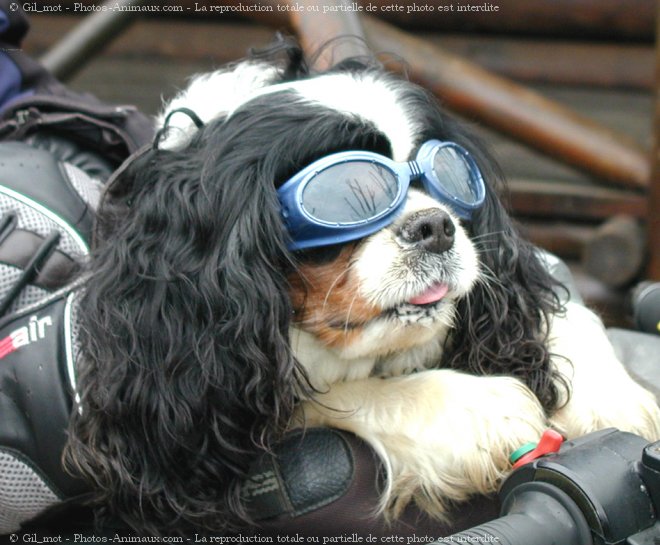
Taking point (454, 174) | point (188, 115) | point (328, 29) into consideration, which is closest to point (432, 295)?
point (454, 174)

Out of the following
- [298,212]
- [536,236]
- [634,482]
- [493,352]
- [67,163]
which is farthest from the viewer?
[536,236]

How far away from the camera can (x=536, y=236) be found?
4.73 m

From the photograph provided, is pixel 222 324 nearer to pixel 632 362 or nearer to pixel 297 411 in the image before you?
pixel 297 411

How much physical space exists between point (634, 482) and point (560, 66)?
4.09m

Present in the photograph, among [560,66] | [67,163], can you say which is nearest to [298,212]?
[67,163]

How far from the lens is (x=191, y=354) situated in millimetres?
1548

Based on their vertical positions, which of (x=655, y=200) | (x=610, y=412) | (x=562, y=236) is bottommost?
(x=562, y=236)

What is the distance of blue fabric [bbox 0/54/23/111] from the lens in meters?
2.28

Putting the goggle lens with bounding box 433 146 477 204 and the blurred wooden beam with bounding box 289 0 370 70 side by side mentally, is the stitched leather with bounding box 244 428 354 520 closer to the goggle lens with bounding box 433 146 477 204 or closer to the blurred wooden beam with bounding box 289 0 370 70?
the goggle lens with bounding box 433 146 477 204

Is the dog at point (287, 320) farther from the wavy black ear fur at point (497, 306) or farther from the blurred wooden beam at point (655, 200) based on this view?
the blurred wooden beam at point (655, 200)

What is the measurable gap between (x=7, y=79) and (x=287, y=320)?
112 centimetres

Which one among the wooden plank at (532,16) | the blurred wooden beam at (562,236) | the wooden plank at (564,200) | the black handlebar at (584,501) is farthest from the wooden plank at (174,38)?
the black handlebar at (584,501)

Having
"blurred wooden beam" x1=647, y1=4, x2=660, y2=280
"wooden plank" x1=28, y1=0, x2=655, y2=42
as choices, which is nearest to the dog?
"blurred wooden beam" x1=647, y1=4, x2=660, y2=280

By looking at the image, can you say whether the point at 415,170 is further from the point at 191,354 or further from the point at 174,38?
the point at 174,38
